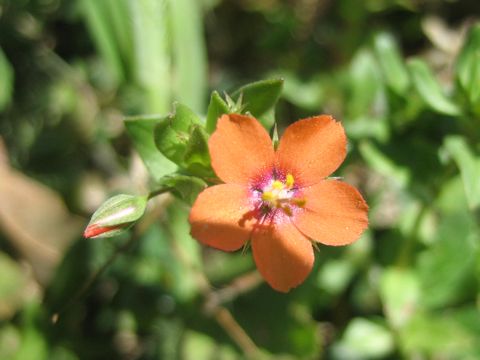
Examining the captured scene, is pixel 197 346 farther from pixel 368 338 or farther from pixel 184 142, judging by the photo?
pixel 184 142

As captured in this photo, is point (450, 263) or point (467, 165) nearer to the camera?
point (467, 165)

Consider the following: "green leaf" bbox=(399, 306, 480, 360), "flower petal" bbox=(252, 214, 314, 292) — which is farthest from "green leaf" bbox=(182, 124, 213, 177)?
"green leaf" bbox=(399, 306, 480, 360)

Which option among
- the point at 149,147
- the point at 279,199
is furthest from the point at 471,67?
the point at 149,147

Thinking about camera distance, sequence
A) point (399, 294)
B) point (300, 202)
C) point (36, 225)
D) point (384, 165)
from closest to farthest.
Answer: point (300, 202) → point (384, 165) → point (399, 294) → point (36, 225)

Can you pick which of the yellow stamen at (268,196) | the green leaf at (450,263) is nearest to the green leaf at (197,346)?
the green leaf at (450,263)

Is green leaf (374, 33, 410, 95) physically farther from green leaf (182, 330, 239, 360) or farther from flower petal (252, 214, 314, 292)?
green leaf (182, 330, 239, 360)

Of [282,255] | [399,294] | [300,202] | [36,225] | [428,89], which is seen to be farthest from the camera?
[36,225]

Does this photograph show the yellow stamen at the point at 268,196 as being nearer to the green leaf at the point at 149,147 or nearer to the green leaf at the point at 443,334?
the green leaf at the point at 149,147

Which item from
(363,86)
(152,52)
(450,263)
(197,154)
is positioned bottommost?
(450,263)
